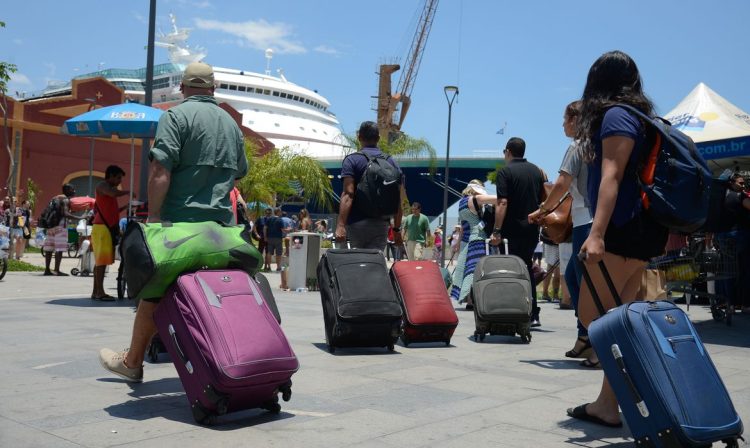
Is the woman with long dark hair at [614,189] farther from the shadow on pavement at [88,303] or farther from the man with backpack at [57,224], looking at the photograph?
the man with backpack at [57,224]

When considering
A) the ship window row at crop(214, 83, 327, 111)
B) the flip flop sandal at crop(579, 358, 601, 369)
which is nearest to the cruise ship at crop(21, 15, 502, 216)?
the ship window row at crop(214, 83, 327, 111)

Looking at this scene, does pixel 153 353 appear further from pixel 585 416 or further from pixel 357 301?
pixel 585 416

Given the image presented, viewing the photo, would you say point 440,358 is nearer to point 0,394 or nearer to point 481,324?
point 481,324

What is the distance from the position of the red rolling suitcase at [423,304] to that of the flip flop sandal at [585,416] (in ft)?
8.11

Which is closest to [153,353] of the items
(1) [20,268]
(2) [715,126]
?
(2) [715,126]

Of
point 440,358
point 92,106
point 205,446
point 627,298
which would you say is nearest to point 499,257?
point 440,358

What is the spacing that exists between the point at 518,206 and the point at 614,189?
156 inches

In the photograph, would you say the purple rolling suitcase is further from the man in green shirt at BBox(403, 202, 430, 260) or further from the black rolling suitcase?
the man in green shirt at BBox(403, 202, 430, 260)

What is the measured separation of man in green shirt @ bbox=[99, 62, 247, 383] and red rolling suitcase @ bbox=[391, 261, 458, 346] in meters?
2.37

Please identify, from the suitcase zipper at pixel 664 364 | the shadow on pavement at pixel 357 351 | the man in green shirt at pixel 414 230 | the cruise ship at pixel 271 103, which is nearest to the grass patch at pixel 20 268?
the man in green shirt at pixel 414 230

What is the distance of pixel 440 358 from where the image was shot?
5785mm

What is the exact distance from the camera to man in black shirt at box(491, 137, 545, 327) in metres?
7.36

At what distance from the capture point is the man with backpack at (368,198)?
634 centimetres

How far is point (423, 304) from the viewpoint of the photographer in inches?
250
